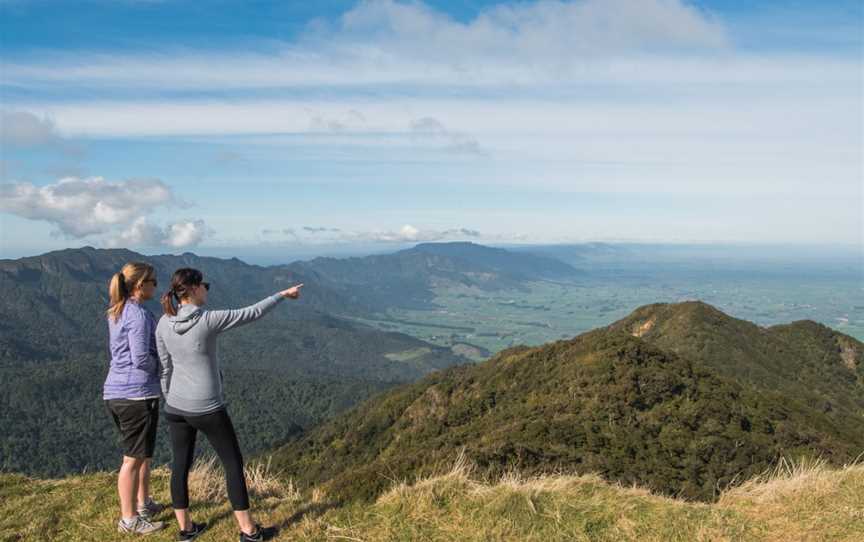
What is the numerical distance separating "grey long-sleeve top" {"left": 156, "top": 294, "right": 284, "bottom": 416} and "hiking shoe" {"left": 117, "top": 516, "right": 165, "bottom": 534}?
2.21m

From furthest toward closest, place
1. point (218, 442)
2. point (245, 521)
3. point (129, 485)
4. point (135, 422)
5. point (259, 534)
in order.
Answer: point (129, 485), point (135, 422), point (259, 534), point (245, 521), point (218, 442)

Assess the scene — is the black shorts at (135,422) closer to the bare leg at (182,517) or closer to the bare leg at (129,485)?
the bare leg at (129,485)

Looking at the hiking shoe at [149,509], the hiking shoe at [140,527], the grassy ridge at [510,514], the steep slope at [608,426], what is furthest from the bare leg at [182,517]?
the steep slope at [608,426]

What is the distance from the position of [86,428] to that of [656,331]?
188m

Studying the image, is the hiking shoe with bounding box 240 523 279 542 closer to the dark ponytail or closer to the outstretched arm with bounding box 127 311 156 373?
the outstretched arm with bounding box 127 311 156 373

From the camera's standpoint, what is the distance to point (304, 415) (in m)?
184

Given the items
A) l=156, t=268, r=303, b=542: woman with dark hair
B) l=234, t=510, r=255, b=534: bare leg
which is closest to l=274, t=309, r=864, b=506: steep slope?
l=234, t=510, r=255, b=534: bare leg

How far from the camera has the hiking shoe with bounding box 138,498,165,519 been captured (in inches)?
297

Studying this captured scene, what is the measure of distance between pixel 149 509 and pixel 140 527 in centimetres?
53

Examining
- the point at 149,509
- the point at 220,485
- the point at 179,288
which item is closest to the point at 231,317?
the point at 179,288

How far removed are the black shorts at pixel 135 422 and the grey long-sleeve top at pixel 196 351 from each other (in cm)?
104

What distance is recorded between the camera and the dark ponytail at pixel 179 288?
6109 millimetres

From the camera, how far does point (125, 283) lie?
6879 mm

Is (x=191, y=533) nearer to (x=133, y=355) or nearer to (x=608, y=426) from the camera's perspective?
(x=133, y=355)
